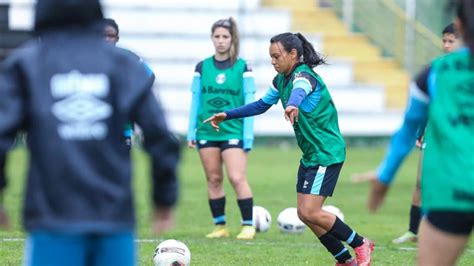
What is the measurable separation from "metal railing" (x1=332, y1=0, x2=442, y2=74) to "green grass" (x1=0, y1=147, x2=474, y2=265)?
4.58 m

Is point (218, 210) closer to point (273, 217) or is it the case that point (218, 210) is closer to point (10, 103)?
point (273, 217)

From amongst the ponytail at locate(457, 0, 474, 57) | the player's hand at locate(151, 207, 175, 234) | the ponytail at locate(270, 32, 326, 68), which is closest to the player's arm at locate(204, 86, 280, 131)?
the ponytail at locate(270, 32, 326, 68)

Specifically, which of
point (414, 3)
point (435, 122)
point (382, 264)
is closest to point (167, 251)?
point (382, 264)

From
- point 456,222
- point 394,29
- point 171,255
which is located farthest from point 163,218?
point 394,29

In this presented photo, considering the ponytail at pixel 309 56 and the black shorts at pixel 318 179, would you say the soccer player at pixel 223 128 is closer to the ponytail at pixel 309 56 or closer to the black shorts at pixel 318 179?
the ponytail at pixel 309 56

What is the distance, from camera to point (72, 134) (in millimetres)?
4582

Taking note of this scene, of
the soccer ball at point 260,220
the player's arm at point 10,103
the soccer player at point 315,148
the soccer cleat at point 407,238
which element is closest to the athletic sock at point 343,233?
the soccer player at point 315,148

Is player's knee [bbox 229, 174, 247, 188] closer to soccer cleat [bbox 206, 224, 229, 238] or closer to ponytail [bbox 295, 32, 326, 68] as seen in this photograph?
soccer cleat [bbox 206, 224, 229, 238]

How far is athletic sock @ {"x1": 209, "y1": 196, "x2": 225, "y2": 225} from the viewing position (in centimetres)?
1161

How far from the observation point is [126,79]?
Result: 471 centimetres

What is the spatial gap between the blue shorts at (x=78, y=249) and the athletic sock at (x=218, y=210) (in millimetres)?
6927

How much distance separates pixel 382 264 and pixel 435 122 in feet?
14.0

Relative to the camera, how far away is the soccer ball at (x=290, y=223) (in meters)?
11.8

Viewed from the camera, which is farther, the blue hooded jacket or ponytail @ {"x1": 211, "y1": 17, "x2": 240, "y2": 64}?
ponytail @ {"x1": 211, "y1": 17, "x2": 240, "y2": 64}
